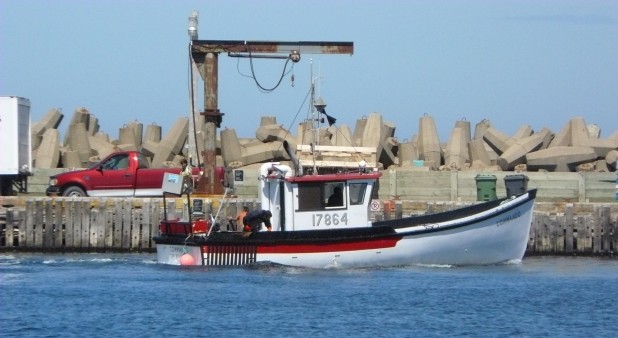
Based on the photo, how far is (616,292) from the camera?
2694 cm

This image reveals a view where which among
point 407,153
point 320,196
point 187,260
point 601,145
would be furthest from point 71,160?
point 601,145

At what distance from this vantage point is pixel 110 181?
119 ft

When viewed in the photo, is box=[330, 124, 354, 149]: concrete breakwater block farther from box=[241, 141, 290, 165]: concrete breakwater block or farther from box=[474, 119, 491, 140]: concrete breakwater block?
box=[474, 119, 491, 140]: concrete breakwater block

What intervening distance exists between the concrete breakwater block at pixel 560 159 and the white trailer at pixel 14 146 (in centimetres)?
1455

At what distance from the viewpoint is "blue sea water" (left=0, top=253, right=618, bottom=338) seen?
76.5ft

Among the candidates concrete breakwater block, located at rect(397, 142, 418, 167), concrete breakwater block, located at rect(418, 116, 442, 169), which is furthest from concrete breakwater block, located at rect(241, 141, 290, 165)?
concrete breakwater block, located at rect(418, 116, 442, 169)

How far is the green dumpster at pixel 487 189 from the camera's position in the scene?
3447 centimetres

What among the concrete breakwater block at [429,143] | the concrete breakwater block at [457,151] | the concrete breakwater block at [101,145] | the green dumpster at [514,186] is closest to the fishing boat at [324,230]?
the green dumpster at [514,186]

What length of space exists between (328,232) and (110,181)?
8.99 metres

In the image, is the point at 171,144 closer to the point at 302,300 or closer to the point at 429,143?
the point at 429,143

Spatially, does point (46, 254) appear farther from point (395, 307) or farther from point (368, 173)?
point (395, 307)

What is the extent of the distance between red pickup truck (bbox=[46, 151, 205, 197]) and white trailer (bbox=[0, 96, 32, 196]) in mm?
1103

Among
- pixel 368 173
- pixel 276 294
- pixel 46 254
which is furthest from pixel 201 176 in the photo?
pixel 276 294

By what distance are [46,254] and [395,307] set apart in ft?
37.4
